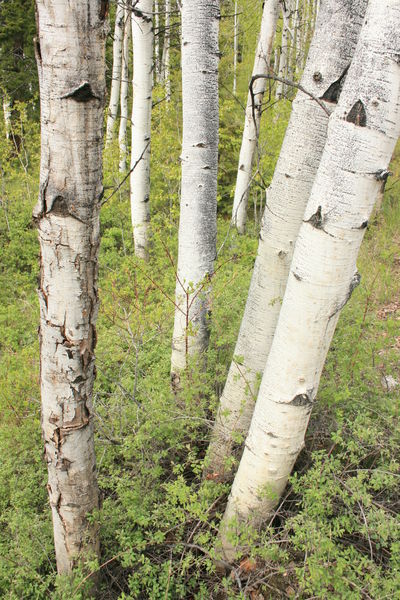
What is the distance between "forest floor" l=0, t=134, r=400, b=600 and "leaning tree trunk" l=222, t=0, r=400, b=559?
0.75 ft

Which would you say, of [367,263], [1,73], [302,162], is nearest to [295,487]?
[302,162]

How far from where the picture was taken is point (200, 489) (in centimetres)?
235

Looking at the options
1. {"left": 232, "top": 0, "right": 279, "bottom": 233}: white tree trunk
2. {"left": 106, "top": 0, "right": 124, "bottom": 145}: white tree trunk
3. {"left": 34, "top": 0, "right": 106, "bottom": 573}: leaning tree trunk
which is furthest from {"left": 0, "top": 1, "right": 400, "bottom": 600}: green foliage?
{"left": 106, "top": 0, "right": 124, "bottom": 145}: white tree trunk

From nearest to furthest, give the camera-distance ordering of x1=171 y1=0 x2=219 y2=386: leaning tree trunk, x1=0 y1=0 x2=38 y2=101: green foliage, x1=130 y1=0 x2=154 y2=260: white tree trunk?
x1=171 y1=0 x2=219 y2=386: leaning tree trunk → x1=130 y1=0 x2=154 y2=260: white tree trunk → x1=0 y1=0 x2=38 y2=101: green foliage

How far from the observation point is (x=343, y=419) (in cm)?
256

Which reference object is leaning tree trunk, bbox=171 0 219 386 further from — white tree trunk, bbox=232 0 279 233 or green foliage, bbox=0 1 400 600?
white tree trunk, bbox=232 0 279 233

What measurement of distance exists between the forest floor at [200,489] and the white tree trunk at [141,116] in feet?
11.5

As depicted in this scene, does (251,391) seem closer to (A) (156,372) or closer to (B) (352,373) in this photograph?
(B) (352,373)

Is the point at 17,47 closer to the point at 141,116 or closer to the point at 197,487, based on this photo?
the point at 141,116

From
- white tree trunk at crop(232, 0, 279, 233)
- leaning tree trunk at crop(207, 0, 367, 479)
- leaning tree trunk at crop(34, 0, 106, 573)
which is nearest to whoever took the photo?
leaning tree trunk at crop(34, 0, 106, 573)

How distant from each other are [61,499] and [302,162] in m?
2.03

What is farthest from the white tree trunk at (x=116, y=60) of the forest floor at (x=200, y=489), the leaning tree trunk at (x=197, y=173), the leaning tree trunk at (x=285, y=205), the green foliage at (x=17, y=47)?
the leaning tree trunk at (x=285, y=205)

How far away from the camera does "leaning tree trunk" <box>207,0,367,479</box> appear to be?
1.87 meters

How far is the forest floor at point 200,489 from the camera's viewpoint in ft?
6.61
